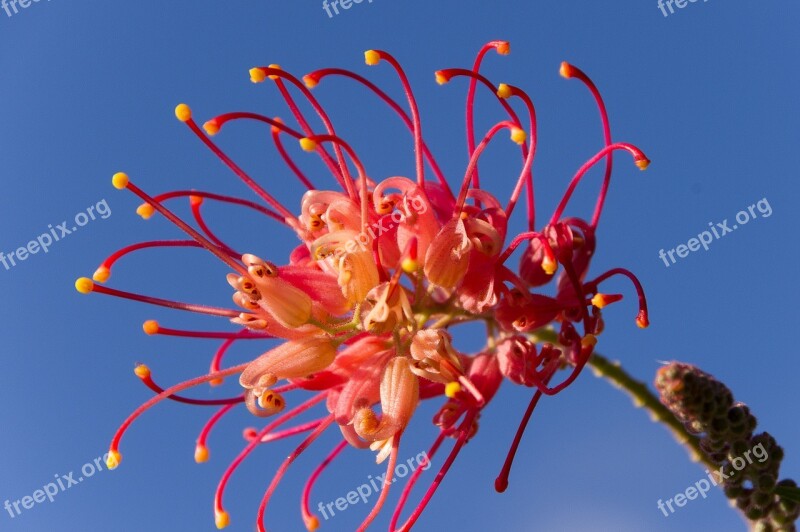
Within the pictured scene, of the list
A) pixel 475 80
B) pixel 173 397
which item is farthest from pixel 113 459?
pixel 475 80

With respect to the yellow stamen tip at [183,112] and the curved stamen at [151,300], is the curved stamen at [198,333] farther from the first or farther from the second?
the yellow stamen tip at [183,112]

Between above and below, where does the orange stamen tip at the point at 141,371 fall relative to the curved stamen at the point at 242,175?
below

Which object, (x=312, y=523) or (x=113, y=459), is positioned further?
(x=312, y=523)

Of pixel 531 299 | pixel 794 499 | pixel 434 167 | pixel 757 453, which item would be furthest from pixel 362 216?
pixel 794 499

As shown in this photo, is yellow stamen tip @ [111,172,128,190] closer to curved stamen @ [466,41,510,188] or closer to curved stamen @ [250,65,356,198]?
curved stamen @ [250,65,356,198]

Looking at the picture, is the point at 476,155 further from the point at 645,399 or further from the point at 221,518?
the point at 221,518

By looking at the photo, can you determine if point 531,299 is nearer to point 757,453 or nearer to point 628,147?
point 628,147

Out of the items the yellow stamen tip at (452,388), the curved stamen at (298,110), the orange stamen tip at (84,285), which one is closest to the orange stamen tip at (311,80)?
the curved stamen at (298,110)
